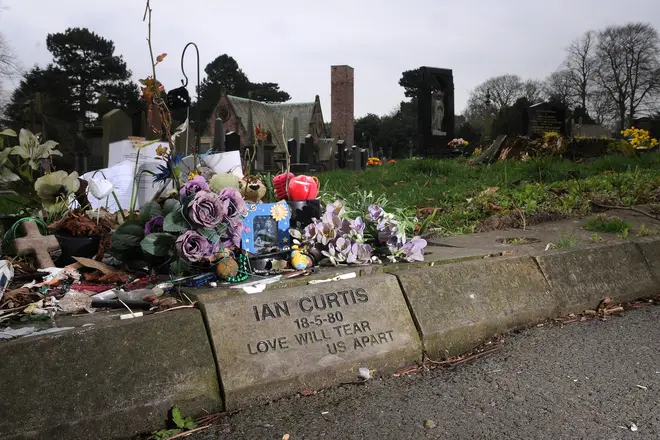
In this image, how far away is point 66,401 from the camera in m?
1.82

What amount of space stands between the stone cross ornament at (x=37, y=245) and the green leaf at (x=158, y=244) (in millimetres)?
698

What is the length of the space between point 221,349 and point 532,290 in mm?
1978

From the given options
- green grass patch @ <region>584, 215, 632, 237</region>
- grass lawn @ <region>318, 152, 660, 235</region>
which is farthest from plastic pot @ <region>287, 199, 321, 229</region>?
green grass patch @ <region>584, 215, 632, 237</region>

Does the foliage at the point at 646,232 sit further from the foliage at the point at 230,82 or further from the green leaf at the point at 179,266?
the foliage at the point at 230,82

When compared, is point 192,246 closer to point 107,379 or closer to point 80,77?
point 107,379

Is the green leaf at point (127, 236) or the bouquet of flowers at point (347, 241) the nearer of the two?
the green leaf at point (127, 236)

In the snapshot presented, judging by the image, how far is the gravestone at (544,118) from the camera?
1511cm

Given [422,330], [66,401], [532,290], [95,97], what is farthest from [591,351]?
[95,97]

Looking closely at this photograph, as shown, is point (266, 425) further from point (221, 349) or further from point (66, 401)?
point (66, 401)

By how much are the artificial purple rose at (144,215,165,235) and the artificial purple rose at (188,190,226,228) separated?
422 millimetres

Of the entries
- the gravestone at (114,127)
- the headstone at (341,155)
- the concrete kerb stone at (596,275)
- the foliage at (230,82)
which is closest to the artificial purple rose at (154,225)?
the concrete kerb stone at (596,275)

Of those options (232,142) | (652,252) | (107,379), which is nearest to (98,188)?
(107,379)

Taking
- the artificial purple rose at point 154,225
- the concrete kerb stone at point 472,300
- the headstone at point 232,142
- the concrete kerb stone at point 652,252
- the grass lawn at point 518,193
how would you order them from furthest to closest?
the headstone at point 232,142 < the grass lawn at point 518,193 < the concrete kerb stone at point 652,252 < the artificial purple rose at point 154,225 < the concrete kerb stone at point 472,300

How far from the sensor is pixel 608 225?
448cm
